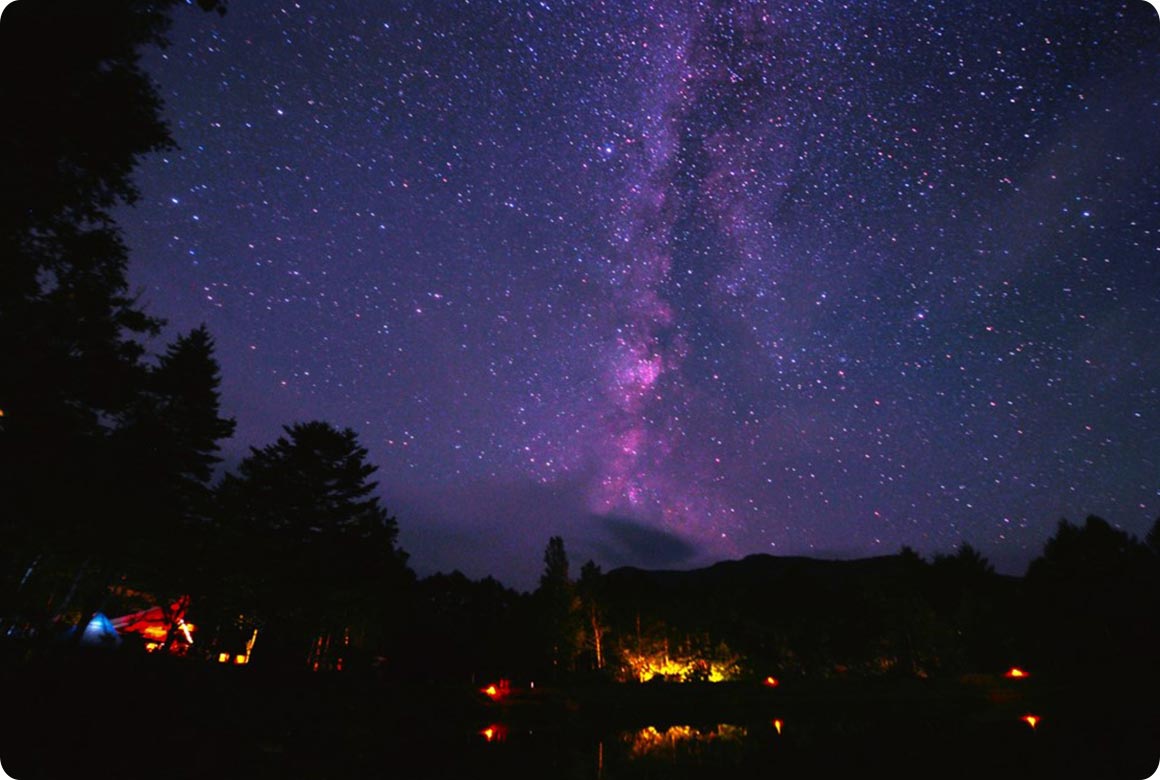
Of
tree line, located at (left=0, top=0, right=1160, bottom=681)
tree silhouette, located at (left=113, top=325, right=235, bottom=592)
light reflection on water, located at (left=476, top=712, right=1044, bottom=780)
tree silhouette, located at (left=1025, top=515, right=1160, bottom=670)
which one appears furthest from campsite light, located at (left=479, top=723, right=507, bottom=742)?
tree silhouette, located at (left=1025, top=515, right=1160, bottom=670)

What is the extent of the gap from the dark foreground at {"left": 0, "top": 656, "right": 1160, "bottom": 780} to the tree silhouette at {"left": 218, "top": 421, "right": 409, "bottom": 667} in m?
5.64

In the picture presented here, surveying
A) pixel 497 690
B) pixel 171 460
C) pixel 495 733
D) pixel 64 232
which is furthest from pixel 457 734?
pixel 64 232

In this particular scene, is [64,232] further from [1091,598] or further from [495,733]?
[1091,598]

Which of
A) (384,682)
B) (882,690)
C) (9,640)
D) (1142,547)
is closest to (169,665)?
(9,640)

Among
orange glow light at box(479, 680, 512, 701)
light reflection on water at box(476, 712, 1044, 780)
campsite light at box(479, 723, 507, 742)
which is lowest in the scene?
light reflection on water at box(476, 712, 1044, 780)

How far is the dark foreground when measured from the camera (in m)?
9.09

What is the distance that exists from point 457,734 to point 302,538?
37.7 feet

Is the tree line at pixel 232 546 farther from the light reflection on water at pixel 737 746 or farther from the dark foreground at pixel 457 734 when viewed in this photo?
the light reflection on water at pixel 737 746

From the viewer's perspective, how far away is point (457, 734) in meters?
20.2

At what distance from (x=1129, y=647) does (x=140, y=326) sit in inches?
2023

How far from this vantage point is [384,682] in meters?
21.0

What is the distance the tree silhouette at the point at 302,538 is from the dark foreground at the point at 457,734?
5638mm

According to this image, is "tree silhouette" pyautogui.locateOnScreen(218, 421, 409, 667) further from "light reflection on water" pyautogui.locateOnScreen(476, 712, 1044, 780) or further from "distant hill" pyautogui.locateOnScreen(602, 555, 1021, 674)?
"distant hill" pyautogui.locateOnScreen(602, 555, 1021, 674)

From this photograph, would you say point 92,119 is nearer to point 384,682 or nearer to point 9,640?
point 9,640
